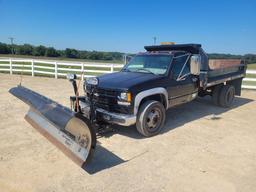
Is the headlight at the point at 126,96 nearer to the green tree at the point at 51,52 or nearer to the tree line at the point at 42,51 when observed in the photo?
the tree line at the point at 42,51

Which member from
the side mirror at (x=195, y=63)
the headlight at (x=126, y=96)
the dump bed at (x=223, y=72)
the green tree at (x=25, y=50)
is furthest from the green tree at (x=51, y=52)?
the headlight at (x=126, y=96)

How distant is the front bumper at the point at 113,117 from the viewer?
4480 millimetres

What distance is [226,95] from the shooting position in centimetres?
762

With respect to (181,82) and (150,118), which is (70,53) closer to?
(181,82)

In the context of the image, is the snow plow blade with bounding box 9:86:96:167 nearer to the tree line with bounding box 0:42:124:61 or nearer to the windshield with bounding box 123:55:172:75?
the windshield with bounding box 123:55:172:75

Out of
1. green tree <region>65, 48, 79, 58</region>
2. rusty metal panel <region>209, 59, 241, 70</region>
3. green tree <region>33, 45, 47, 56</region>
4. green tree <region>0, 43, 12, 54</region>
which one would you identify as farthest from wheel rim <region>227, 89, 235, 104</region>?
green tree <region>0, 43, 12, 54</region>

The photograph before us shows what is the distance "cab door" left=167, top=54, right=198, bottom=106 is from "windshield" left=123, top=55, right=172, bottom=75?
20 cm

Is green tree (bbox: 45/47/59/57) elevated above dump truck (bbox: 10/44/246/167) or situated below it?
above

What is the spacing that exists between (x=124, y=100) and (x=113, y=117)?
1.40 ft

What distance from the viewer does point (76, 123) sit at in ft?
11.4

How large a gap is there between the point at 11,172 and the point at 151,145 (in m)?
2.59

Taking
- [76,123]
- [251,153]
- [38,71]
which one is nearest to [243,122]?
[251,153]

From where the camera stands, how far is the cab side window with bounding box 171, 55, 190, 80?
18.2 feet

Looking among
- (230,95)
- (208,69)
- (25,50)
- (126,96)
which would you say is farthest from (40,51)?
(126,96)
